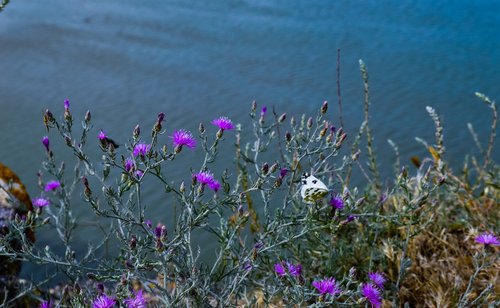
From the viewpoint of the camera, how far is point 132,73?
242 inches

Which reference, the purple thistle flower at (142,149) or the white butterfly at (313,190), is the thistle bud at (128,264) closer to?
the purple thistle flower at (142,149)

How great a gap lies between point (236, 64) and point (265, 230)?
4055 millimetres

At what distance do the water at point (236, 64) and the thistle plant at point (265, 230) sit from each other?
0.38 metres

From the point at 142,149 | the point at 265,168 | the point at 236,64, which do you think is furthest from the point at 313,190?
the point at 236,64

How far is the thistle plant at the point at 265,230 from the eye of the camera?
2162 millimetres

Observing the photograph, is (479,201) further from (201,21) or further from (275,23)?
(201,21)

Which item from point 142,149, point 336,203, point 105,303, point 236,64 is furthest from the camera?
point 236,64

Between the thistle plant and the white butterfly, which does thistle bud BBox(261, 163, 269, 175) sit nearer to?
the thistle plant

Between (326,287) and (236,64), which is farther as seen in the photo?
(236,64)

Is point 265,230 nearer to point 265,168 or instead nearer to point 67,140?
point 265,168

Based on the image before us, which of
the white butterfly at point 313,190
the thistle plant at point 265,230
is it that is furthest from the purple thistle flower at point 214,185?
the white butterfly at point 313,190

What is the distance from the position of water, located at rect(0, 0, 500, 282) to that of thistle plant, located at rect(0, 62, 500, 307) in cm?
38

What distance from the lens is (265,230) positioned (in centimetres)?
235

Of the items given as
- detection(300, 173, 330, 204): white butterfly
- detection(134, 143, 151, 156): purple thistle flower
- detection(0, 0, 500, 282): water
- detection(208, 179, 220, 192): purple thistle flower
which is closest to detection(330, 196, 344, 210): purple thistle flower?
detection(300, 173, 330, 204): white butterfly
